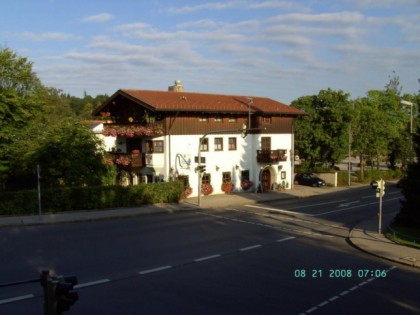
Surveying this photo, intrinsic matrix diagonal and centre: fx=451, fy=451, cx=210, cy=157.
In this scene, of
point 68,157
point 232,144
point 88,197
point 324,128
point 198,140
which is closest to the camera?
point 88,197

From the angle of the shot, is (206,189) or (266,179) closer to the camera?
(206,189)

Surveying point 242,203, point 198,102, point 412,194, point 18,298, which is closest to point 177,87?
point 198,102

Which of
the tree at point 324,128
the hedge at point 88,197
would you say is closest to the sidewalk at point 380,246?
the hedge at point 88,197

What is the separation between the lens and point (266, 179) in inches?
1742

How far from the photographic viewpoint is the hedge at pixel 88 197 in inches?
1027

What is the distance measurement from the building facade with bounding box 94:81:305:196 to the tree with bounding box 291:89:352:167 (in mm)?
8098

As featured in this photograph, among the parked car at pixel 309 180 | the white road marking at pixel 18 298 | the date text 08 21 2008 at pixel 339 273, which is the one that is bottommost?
the date text 08 21 2008 at pixel 339 273

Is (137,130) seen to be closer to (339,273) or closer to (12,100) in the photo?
(12,100)

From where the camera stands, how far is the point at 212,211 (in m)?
29.9

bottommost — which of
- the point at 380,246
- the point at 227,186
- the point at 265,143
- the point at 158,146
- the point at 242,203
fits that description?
the point at 380,246

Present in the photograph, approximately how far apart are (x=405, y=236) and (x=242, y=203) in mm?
15153

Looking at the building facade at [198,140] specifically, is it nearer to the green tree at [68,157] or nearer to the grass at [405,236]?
the green tree at [68,157]

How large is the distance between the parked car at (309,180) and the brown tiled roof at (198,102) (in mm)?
8780

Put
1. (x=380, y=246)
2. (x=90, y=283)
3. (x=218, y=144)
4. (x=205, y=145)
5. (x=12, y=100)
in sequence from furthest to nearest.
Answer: (x=218, y=144) < (x=205, y=145) < (x=12, y=100) < (x=380, y=246) < (x=90, y=283)
